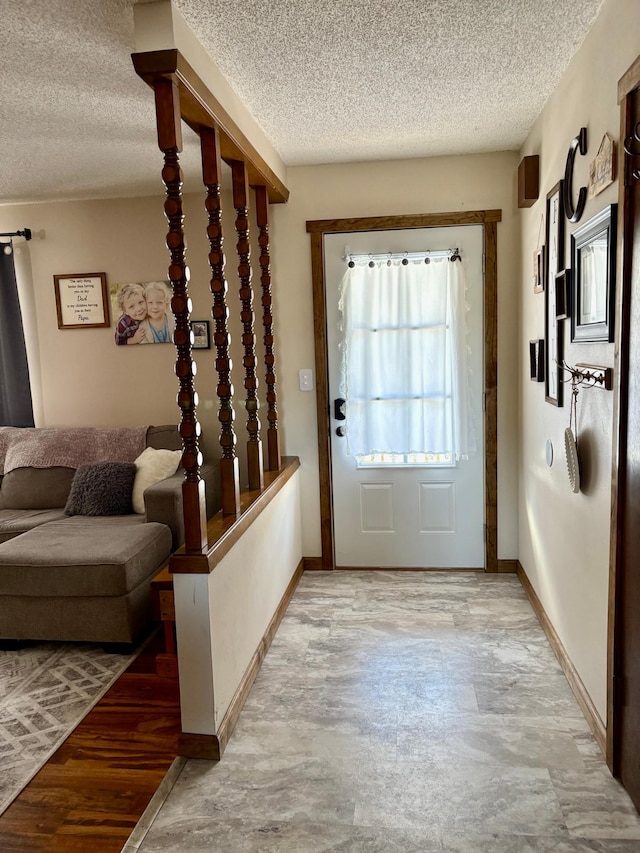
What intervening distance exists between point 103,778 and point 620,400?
6.83 ft

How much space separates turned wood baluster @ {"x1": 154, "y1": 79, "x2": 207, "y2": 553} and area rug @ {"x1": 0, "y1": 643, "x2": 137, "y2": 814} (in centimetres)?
96

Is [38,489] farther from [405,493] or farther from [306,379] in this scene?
[405,493]

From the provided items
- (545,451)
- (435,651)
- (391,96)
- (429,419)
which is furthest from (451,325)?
(435,651)

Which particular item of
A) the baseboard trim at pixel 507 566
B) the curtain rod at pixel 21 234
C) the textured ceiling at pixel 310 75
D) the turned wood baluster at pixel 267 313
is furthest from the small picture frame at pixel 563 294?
the curtain rod at pixel 21 234

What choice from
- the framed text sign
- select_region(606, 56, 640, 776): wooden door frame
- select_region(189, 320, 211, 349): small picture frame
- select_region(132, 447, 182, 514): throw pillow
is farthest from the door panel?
the framed text sign

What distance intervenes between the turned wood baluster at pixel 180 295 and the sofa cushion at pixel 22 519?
5.85 feet

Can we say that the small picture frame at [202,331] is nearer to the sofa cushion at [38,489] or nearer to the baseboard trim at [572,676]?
the sofa cushion at [38,489]

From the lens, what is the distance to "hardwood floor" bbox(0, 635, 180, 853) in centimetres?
187

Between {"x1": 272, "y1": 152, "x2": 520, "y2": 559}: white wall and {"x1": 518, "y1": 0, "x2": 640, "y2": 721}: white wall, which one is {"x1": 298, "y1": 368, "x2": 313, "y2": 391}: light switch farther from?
{"x1": 518, "y1": 0, "x2": 640, "y2": 721}: white wall

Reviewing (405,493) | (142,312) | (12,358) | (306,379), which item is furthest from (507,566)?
(12,358)

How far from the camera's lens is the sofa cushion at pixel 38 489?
3934mm

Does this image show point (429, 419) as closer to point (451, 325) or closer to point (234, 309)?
point (451, 325)

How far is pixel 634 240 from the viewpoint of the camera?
1.78 meters

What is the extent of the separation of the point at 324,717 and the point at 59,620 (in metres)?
1.40
